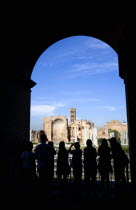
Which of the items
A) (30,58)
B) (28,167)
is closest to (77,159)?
(28,167)

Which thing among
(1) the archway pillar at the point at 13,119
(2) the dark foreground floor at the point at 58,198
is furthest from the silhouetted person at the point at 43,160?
(1) the archway pillar at the point at 13,119

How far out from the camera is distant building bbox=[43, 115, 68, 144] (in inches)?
2958

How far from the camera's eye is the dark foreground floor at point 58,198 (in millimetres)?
4844

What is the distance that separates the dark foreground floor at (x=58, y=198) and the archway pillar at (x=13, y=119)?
1.19 m

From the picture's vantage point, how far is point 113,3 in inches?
272

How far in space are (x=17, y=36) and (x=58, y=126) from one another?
70.3m

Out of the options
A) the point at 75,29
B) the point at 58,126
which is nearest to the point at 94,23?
the point at 75,29

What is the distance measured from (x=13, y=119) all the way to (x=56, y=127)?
69.9 metres

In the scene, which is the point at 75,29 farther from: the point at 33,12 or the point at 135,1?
the point at 135,1

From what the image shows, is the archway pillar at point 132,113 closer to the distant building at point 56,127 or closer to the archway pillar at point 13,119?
the archway pillar at point 13,119

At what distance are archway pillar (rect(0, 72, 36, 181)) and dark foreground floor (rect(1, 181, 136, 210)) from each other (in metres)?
1.19

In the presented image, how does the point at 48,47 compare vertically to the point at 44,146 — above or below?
above

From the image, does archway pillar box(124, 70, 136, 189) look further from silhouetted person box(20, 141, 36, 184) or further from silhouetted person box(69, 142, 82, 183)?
silhouetted person box(20, 141, 36, 184)

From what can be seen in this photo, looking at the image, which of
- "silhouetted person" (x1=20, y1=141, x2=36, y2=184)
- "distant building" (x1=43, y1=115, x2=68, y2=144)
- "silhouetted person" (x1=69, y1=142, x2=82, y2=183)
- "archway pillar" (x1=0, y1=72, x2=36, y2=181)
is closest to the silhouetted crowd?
"silhouetted person" (x1=20, y1=141, x2=36, y2=184)
